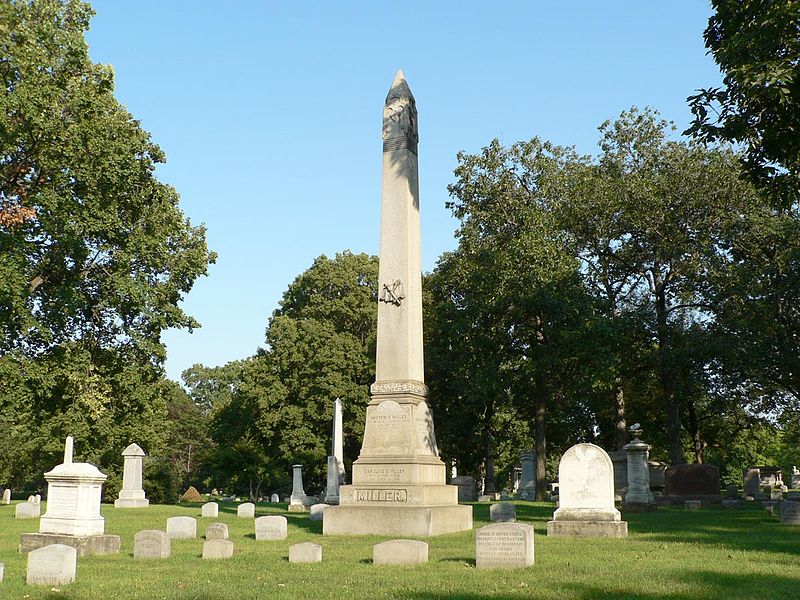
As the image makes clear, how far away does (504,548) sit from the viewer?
10219 millimetres

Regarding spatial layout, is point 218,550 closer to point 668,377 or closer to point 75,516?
point 75,516

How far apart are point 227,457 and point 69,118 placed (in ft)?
72.4

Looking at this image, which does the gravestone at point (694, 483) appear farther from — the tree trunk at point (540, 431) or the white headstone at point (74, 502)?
the white headstone at point (74, 502)

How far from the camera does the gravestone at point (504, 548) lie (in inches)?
400

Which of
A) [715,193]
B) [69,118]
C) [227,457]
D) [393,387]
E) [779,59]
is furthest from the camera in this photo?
[227,457]

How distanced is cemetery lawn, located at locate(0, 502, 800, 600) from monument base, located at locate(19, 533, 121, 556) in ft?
0.89

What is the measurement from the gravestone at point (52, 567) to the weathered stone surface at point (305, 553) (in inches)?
116

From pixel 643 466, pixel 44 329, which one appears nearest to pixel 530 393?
pixel 643 466

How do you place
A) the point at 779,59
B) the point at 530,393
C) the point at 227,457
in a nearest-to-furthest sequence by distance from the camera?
the point at 779,59 → the point at 530,393 → the point at 227,457

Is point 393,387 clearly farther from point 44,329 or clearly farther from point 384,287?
point 44,329

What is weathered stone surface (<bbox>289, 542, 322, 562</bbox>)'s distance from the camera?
11.0m

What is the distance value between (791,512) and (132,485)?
24987 millimetres

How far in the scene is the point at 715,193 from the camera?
32219 mm

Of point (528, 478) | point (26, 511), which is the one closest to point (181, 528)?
point (26, 511)
